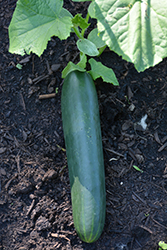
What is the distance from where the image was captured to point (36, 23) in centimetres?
229

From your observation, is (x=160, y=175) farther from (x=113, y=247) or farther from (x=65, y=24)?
(x=65, y=24)

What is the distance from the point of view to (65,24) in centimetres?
219

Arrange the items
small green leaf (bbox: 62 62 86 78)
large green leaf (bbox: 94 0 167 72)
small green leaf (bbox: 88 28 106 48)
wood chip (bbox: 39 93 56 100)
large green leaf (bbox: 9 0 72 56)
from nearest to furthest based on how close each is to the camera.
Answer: large green leaf (bbox: 94 0 167 72) → large green leaf (bbox: 9 0 72 56) → small green leaf (bbox: 62 62 86 78) → small green leaf (bbox: 88 28 106 48) → wood chip (bbox: 39 93 56 100)

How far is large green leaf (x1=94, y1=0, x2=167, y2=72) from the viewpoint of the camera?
208 centimetres

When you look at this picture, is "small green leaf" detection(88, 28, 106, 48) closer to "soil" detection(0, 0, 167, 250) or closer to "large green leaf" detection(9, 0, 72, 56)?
"soil" detection(0, 0, 167, 250)

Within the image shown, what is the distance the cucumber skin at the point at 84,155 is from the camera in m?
2.54

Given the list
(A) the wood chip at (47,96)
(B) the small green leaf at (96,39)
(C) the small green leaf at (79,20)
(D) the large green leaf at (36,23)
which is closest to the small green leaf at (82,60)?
(B) the small green leaf at (96,39)

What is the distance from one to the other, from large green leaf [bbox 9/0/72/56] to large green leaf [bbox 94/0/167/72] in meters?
0.42

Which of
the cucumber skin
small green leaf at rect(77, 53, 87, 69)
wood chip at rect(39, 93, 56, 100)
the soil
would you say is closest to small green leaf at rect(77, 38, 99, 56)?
small green leaf at rect(77, 53, 87, 69)

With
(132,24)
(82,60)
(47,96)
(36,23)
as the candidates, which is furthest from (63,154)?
(132,24)

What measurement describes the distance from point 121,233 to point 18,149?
1.65 metres

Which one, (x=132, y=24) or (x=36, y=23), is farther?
(x=36, y=23)

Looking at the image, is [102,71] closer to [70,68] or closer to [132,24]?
[70,68]

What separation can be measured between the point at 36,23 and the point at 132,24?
90 centimetres
